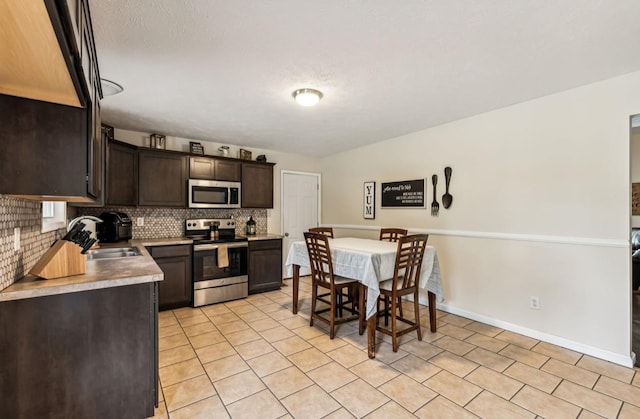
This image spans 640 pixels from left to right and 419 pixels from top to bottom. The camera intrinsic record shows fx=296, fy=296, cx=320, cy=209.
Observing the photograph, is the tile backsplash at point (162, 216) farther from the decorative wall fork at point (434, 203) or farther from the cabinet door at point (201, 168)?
the decorative wall fork at point (434, 203)

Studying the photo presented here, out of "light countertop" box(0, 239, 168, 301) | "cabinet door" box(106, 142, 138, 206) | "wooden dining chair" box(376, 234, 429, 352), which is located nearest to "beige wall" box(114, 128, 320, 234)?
"cabinet door" box(106, 142, 138, 206)

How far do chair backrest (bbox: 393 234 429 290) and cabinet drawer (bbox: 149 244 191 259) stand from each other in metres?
2.59

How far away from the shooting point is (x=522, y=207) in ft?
9.59

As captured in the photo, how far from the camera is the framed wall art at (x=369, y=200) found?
14.9 feet

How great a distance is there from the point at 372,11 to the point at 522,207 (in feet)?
7.92

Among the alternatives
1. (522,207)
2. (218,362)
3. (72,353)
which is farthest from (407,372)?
(72,353)

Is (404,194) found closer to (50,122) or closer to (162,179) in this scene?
(162,179)

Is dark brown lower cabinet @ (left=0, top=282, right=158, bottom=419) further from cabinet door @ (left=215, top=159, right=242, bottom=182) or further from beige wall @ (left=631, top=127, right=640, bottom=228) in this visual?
beige wall @ (left=631, top=127, right=640, bottom=228)

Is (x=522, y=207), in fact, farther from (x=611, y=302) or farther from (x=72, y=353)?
(x=72, y=353)

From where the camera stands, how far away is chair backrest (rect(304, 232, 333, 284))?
2.84 m

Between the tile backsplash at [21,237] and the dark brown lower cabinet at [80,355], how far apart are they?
8.0 inches

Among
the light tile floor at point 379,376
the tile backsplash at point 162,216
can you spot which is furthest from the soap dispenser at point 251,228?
the light tile floor at point 379,376

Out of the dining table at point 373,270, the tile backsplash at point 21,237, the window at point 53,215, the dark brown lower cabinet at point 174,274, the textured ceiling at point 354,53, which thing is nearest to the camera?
the tile backsplash at point 21,237

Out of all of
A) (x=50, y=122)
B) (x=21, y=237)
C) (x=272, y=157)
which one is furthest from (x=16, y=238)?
(x=272, y=157)
